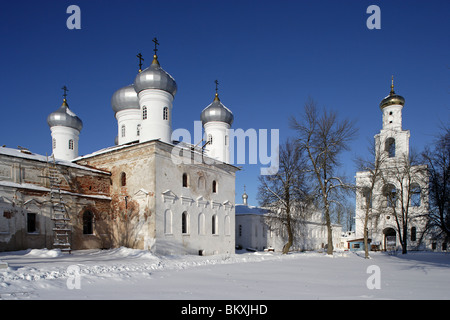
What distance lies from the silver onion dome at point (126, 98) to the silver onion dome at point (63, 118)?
4.30 meters

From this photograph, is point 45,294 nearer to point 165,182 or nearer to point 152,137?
point 165,182

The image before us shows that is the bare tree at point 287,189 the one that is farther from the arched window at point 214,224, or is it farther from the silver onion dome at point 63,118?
the silver onion dome at point 63,118

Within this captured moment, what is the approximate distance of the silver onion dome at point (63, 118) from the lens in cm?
2658

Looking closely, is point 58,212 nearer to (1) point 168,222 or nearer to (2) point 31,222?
(2) point 31,222

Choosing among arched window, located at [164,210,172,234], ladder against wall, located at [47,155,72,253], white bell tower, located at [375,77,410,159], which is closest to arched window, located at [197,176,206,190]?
arched window, located at [164,210,172,234]

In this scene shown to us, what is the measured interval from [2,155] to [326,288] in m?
15.7

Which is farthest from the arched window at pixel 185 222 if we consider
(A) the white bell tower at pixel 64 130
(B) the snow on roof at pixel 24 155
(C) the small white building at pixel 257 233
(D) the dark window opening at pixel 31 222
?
(A) the white bell tower at pixel 64 130

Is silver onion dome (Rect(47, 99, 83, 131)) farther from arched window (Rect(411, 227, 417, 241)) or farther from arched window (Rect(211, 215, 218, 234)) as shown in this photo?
arched window (Rect(411, 227, 417, 241))

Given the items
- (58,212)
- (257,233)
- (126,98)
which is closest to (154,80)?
(126,98)

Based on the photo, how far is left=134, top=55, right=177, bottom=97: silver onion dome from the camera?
21.8 metres

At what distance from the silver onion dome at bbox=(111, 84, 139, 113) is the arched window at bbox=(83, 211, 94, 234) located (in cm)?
937

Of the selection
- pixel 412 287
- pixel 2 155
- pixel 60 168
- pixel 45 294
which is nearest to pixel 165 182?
pixel 60 168

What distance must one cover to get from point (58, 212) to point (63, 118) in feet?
38.5
